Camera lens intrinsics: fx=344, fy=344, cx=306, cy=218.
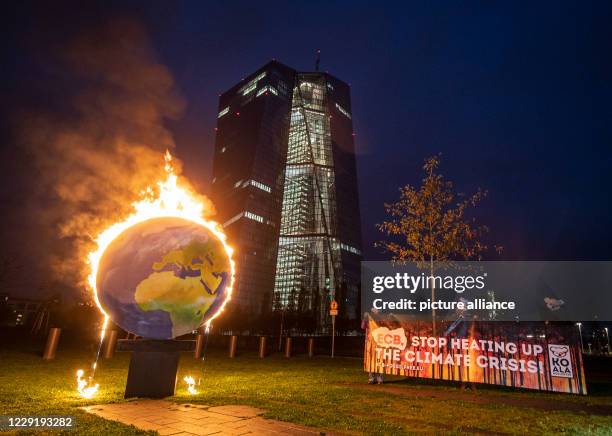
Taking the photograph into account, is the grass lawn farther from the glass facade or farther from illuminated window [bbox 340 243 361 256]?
illuminated window [bbox 340 243 361 256]

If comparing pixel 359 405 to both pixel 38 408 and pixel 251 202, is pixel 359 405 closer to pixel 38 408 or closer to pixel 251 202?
pixel 38 408

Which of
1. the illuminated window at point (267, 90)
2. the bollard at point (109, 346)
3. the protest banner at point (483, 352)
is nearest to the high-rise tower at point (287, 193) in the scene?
the illuminated window at point (267, 90)

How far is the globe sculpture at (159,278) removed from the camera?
26.1 ft

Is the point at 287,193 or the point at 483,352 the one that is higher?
the point at 287,193

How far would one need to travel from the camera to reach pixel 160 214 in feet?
28.7

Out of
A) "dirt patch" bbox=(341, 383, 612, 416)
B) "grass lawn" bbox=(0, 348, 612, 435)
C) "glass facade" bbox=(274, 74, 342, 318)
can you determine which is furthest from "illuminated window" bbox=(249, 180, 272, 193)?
"dirt patch" bbox=(341, 383, 612, 416)

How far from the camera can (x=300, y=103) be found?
120750 mm

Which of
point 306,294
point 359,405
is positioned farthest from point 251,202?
point 359,405

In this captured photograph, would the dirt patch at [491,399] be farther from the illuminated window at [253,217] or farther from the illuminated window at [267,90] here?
the illuminated window at [267,90]

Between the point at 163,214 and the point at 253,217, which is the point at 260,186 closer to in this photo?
the point at 253,217

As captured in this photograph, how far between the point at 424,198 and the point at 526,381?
774cm

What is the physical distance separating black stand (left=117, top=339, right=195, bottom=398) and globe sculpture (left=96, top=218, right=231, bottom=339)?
36 centimetres

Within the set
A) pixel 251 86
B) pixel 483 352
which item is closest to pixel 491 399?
pixel 483 352

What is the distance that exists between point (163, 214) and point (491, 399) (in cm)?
1043
